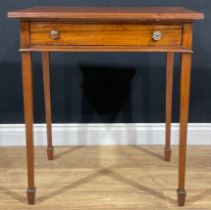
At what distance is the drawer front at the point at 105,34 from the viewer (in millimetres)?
1596

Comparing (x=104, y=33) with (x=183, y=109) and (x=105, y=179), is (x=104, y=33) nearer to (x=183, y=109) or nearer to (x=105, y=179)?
(x=183, y=109)

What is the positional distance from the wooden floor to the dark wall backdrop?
0.18 metres

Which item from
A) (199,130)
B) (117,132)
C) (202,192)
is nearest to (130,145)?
(117,132)

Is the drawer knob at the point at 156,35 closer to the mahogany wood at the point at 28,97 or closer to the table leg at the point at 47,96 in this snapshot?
the mahogany wood at the point at 28,97

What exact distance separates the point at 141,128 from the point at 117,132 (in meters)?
0.13

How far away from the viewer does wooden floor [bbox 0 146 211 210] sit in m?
1.78

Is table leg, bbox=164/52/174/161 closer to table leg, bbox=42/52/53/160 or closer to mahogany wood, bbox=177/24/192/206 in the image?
mahogany wood, bbox=177/24/192/206

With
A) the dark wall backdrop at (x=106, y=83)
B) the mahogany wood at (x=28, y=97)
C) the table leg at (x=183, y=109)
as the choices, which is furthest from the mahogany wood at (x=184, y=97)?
the dark wall backdrop at (x=106, y=83)

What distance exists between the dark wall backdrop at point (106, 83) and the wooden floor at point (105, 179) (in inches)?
7.3

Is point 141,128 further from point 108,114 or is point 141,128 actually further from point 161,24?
point 161,24

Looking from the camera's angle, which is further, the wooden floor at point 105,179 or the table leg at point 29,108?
the wooden floor at point 105,179

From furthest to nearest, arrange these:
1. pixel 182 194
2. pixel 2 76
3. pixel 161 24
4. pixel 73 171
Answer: pixel 2 76 < pixel 73 171 < pixel 182 194 < pixel 161 24

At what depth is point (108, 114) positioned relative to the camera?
2.40 metres

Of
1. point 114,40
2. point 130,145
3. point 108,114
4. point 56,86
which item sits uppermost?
point 114,40
